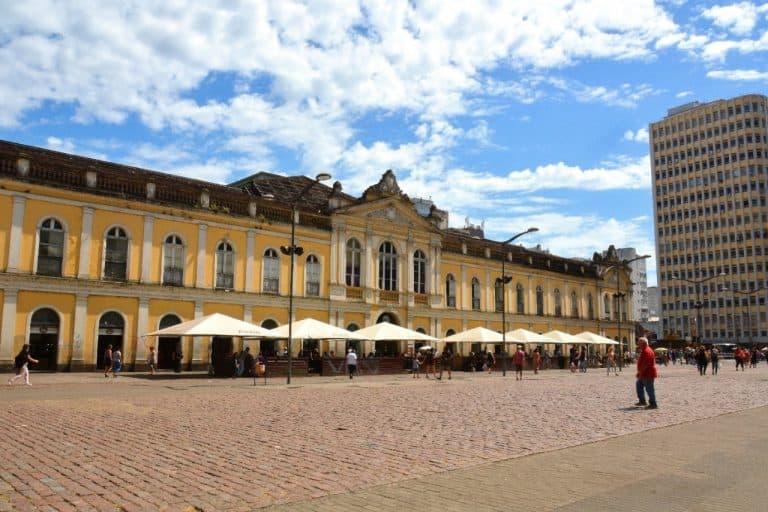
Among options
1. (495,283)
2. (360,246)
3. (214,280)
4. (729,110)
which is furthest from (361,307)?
(729,110)

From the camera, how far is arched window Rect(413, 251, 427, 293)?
4297 centimetres

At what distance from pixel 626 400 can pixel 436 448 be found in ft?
33.4

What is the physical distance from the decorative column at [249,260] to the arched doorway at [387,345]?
9.44 meters

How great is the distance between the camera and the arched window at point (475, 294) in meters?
47.7

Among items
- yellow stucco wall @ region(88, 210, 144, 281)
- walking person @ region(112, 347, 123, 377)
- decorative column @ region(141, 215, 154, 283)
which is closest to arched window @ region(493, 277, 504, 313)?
decorative column @ region(141, 215, 154, 283)

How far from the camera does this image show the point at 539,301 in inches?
2125

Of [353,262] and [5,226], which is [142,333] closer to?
[5,226]

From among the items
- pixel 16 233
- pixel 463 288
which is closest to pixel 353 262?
pixel 463 288

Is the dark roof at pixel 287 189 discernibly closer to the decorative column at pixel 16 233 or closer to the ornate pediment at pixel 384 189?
the ornate pediment at pixel 384 189

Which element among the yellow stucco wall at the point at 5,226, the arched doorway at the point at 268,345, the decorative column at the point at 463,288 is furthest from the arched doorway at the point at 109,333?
the decorative column at the point at 463,288

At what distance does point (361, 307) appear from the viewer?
3903 centimetres

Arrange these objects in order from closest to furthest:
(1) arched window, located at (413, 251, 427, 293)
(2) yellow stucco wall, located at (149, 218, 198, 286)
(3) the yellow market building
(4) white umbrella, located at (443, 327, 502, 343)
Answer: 1. (3) the yellow market building
2. (2) yellow stucco wall, located at (149, 218, 198, 286)
3. (4) white umbrella, located at (443, 327, 502, 343)
4. (1) arched window, located at (413, 251, 427, 293)

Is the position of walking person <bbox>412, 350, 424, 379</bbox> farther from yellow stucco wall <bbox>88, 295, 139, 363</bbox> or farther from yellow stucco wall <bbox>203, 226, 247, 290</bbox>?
yellow stucco wall <bbox>88, 295, 139, 363</bbox>

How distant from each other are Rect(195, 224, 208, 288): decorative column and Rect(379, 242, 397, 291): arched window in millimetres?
12068
